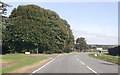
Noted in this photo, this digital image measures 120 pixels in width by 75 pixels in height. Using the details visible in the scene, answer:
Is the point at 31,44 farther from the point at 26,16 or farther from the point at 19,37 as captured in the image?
the point at 26,16

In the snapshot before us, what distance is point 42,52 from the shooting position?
2970 inches

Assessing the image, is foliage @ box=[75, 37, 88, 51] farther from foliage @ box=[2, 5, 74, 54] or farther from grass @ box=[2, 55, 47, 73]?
grass @ box=[2, 55, 47, 73]

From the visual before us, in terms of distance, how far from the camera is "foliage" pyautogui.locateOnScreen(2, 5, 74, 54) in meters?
70.2

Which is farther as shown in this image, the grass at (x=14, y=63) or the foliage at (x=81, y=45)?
the foliage at (x=81, y=45)

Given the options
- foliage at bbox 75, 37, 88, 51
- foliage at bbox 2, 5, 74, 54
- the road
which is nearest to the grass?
the road

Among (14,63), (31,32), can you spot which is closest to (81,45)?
(31,32)

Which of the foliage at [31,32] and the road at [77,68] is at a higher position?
the foliage at [31,32]

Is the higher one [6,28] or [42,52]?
[6,28]

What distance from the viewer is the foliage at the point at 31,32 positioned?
7019 centimetres

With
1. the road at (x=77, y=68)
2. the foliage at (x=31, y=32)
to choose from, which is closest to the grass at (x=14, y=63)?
the road at (x=77, y=68)

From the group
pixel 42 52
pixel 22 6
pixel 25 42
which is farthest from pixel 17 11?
pixel 42 52

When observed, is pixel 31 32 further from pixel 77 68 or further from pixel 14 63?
pixel 77 68

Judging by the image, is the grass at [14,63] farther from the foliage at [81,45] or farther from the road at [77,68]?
the foliage at [81,45]

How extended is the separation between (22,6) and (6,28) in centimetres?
1095
